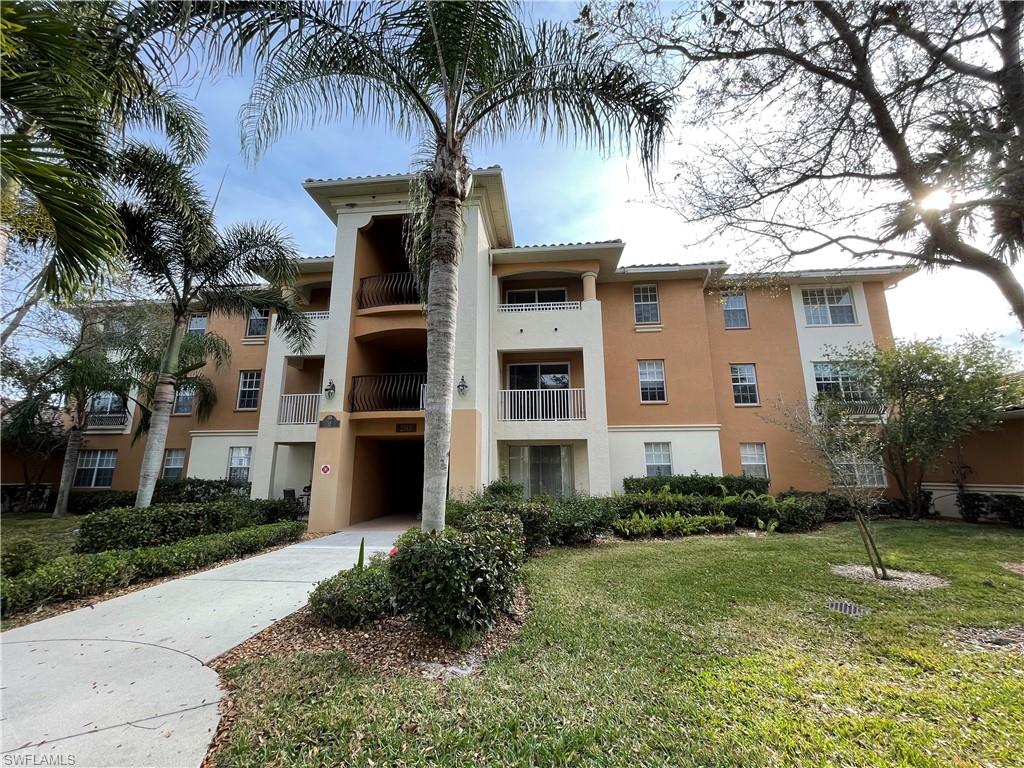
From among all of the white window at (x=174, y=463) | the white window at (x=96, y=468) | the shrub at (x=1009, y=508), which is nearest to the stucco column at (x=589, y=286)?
the shrub at (x=1009, y=508)

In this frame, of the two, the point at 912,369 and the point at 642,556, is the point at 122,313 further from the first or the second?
the point at 912,369

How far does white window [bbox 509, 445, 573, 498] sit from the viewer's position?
588 inches

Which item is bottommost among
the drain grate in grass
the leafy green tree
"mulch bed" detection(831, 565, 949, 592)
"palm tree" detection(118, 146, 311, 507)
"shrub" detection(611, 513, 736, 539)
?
the drain grate in grass

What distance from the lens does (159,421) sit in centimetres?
948

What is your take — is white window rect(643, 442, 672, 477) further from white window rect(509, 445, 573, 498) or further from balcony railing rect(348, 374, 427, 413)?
balcony railing rect(348, 374, 427, 413)

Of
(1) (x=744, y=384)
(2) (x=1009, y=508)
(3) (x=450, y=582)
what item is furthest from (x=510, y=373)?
→ (2) (x=1009, y=508)

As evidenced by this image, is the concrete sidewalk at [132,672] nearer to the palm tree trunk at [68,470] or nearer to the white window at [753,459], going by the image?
the palm tree trunk at [68,470]

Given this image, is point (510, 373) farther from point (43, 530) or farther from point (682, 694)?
point (43, 530)

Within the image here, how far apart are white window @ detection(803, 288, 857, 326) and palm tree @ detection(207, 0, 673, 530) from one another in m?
14.0

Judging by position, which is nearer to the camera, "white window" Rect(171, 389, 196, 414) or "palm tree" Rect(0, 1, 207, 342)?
"palm tree" Rect(0, 1, 207, 342)

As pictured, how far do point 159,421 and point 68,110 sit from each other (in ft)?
23.2

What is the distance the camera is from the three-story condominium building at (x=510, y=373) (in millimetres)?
12734

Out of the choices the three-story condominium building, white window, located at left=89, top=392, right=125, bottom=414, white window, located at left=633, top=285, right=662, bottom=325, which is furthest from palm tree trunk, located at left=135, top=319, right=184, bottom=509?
white window, located at left=633, top=285, right=662, bottom=325

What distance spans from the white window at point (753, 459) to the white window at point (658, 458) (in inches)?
115
